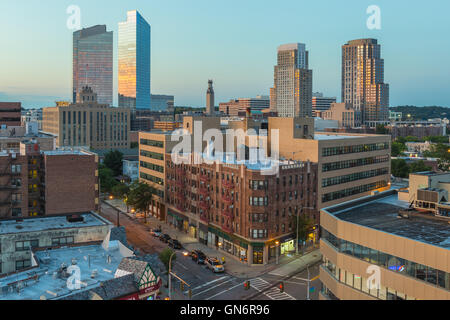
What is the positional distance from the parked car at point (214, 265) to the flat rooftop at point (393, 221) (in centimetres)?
2308

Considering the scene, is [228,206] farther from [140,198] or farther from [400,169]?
[400,169]

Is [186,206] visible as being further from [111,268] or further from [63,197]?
[111,268]

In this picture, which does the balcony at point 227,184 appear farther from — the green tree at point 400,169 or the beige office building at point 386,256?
the green tree at point 400,169

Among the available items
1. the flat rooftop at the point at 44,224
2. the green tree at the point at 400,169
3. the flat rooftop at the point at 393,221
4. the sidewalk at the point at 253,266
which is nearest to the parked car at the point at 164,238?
the sidewalk at the point at 253,266

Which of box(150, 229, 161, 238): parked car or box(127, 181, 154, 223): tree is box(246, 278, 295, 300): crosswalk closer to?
box(150, 229, 161, 238): parked car

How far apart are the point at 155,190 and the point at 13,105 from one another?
299 feet

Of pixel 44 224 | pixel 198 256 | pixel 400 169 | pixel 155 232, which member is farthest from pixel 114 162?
pixel 400 169

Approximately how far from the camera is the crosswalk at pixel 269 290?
4972 centimetres

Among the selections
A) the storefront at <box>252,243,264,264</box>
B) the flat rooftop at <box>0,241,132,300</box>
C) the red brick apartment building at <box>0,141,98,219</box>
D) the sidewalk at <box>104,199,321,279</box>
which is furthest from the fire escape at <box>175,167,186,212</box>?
the flat rooftop at <box>0,241,132,300</box>

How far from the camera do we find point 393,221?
37719 millimetres

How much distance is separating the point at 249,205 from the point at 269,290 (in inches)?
592

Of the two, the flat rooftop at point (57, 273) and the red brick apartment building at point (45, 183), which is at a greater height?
the red brick apartment building at point (45, 183)
